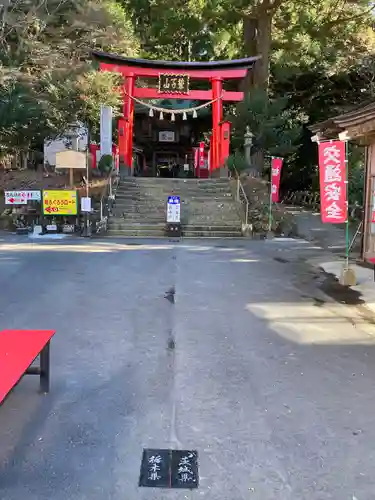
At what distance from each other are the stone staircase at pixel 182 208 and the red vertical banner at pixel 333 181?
7941 millimetres

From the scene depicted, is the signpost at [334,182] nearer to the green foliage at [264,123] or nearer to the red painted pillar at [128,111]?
the green foliage at [264,123]

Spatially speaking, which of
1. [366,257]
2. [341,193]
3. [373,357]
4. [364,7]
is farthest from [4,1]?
[364,7]

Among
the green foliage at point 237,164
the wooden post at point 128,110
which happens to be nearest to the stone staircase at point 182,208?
the green foliage at point 237,164

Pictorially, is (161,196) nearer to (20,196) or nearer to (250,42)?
(20,196)

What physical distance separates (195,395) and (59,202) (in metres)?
14.6

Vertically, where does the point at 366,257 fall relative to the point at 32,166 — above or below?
below

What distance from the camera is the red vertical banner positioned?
9922mm

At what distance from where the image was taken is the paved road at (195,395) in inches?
120

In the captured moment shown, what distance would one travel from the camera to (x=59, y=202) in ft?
58.5

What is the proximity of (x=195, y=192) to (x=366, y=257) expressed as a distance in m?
10.5

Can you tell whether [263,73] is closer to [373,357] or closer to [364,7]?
[364,7]

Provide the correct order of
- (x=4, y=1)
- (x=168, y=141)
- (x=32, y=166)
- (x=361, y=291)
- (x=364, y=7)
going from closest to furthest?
(x=361, y=291)
(x=4, y=1)
(x=364, y=7)
(x=32, y=166)
(x=168, y=141)

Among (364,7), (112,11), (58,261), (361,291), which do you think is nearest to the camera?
(361,291)

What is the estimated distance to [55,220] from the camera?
59.1 ft
